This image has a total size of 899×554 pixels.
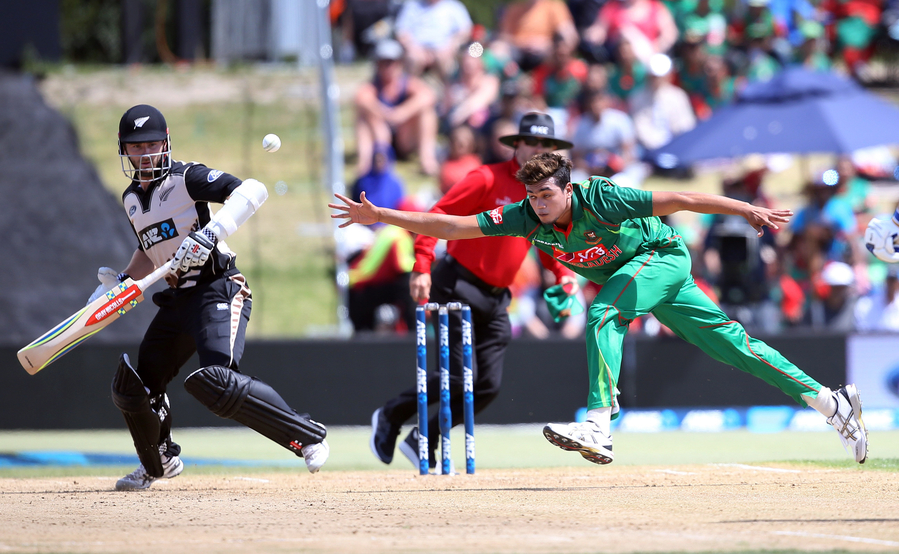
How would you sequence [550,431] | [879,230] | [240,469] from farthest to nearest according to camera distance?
[240,469]
[879,230]
[550,431]

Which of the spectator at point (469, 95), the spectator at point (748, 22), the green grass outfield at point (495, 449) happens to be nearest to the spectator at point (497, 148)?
the spectator at point (469, 95)

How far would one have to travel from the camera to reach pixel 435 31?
619 inches

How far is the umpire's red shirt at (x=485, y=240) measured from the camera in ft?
24.0

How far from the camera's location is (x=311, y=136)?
16.9 m

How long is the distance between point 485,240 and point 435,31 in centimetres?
889

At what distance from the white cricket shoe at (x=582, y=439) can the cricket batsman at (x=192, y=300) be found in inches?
60.4

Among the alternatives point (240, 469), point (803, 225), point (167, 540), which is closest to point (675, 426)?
point (803, 225)

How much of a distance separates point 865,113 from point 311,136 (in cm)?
803

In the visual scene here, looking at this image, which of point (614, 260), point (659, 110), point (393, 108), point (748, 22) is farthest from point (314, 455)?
point (748, 22)

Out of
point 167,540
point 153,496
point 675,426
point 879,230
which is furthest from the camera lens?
point 675,426

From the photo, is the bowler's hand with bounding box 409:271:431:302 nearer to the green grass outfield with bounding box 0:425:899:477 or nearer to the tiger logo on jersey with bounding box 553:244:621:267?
the tiger logo on jersey with bounding box 553:244:621:267

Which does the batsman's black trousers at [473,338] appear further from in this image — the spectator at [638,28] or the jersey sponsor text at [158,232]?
the spectator at [638,28]

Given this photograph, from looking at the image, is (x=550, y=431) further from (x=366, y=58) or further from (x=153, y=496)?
(x=366, y=58)

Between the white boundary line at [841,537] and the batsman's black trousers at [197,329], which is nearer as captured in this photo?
the white boundary line at [841,537]
